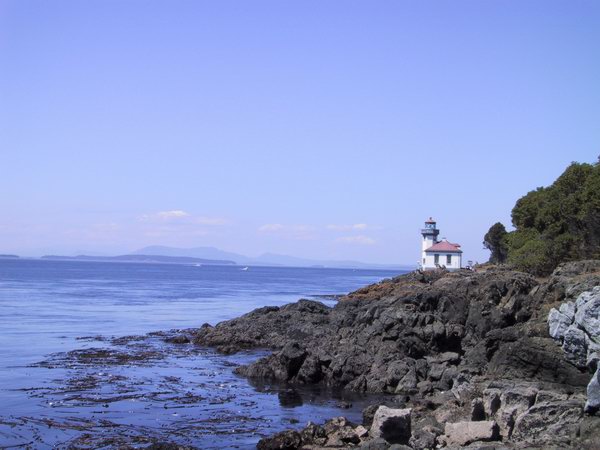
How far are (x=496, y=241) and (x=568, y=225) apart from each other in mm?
35077

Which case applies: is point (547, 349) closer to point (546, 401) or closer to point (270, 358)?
point (546, 401)

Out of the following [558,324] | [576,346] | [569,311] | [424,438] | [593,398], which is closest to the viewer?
[593,398]

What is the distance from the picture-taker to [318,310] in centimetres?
5088

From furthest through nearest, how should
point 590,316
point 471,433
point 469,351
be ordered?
1. point 469,351
2. point 590,316
3. point 471,433

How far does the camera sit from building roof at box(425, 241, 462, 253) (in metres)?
86.9

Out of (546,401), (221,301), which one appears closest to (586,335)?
(546,401)

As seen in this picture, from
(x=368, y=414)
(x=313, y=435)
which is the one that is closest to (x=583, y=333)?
(x=368, y=414)

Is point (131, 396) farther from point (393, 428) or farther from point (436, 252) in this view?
point (436, 252)

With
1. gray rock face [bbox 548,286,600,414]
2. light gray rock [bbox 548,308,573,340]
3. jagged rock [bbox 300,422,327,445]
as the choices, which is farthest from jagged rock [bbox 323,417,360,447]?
light gray rock [bbox 548,308,573,340]

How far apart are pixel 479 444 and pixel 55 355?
2462cm

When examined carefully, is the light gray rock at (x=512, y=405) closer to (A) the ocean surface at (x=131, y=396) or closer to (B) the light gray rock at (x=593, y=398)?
(B) the light gray rock at (x=593, y=398)

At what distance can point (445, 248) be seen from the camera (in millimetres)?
87438

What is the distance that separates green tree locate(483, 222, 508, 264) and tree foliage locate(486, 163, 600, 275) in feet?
89.7

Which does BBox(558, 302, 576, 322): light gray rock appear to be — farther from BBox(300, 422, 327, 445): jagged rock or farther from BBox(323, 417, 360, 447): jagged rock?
BBox(300, 422, 327, 445): jagged rock
